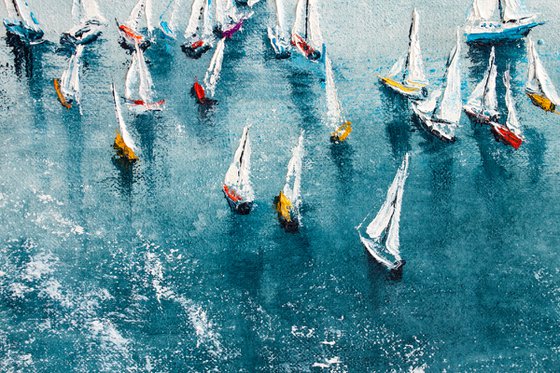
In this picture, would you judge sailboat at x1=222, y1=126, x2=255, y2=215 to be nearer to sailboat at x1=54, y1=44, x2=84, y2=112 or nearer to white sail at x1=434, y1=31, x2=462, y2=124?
sailboat at x1=54, y1=44, x2=84, y2=112

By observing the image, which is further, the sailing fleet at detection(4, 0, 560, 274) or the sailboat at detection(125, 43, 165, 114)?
the sailboat at detection(125, 43, 165, 114)

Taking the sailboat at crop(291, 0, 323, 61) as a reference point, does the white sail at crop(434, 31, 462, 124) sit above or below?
below

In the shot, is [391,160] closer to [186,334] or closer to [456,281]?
[456,281]

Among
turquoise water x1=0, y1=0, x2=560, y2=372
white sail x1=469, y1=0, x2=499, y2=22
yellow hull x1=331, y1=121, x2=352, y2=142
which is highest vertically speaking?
white sail x1=469, y1=0, x2=499, y2=22

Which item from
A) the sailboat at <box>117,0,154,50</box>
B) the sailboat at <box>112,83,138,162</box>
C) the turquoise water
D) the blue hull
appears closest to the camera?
the turquoise water

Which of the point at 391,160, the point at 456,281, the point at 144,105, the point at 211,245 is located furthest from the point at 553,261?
the point at 144,105

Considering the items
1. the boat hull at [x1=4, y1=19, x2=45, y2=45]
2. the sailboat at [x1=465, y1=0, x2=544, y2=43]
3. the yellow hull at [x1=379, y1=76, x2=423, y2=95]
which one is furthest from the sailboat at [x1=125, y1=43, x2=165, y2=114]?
the sailboat at [x1=465, y1=0, x2=544, y2=43]

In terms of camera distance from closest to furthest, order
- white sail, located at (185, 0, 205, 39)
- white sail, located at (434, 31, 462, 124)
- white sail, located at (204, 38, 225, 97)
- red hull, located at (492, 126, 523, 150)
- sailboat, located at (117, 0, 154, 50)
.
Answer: white sail, located at (434, 31, 462, 124), red hull, located at (492, 126, 523, 150), white sail, located at (204, 38, 225, 97), sailboat, located at (117, 0, 154, 50), white sail, located at (185, 0, 205, 39)
